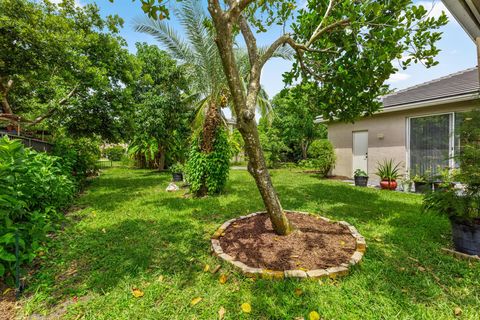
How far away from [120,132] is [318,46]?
842cm

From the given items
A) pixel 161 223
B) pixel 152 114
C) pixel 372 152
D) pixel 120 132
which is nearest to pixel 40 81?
pixel 120 132

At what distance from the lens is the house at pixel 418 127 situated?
21.8 feet

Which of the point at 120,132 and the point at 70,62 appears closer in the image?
the point at 70,62

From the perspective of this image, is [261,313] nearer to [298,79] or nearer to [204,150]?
[298,79]

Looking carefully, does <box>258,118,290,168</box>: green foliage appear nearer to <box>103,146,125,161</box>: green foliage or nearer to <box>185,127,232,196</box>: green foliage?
<box>185,127,232,196</box>: green foliage

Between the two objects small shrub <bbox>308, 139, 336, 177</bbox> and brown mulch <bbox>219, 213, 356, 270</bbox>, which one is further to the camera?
small shrub <bbox>308, 139, 336, 177</bbox>

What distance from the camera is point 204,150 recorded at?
6520 mm

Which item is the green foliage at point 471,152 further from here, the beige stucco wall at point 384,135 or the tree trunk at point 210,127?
the tree trunk at point 210,127

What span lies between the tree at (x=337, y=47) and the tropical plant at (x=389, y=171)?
4841 millimetres

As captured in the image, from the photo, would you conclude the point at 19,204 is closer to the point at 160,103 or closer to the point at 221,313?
the point at 221,313

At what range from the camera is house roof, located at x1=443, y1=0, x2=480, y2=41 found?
2629mm

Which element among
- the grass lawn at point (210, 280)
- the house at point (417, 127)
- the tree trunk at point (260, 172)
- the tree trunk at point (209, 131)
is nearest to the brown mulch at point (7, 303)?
the grass lawn at point (210, 280)

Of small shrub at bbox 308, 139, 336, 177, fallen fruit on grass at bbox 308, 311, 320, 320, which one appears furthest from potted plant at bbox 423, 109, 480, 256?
small shrub at bbox 308, 139, 336, 177

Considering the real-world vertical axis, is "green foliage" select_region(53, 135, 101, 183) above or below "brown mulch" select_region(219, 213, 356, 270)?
above
